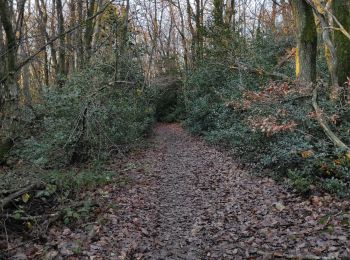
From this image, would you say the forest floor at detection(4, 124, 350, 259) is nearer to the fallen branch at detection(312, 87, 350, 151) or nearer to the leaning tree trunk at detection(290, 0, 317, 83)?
the fallen branch at detection(312, 87, 350, 151)

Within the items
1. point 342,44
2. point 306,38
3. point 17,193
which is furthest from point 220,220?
point 342,44

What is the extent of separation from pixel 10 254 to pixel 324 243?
435 centimetres

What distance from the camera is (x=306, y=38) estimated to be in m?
9.69

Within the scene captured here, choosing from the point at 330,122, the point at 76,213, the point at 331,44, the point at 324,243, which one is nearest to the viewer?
the point at 324,243

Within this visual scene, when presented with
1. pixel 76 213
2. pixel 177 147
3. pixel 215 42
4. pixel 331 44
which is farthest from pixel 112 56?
pixel 76 213

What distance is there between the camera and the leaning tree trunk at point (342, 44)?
9695 millimetres

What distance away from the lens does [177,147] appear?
48.0 feet

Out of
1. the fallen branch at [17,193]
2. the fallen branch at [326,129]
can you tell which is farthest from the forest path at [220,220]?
the fallen branch at [17,193]

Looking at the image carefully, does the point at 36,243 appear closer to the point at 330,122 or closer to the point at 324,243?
the point at 324,243

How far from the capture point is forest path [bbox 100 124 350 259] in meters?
4.82

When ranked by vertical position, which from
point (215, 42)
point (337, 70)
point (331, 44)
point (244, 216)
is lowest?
point (244, 216)

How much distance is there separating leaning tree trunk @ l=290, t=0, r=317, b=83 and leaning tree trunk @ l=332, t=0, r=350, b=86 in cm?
76

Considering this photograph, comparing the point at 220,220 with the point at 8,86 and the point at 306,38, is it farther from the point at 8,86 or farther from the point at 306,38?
the point at 8,86

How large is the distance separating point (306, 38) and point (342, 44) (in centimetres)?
121
